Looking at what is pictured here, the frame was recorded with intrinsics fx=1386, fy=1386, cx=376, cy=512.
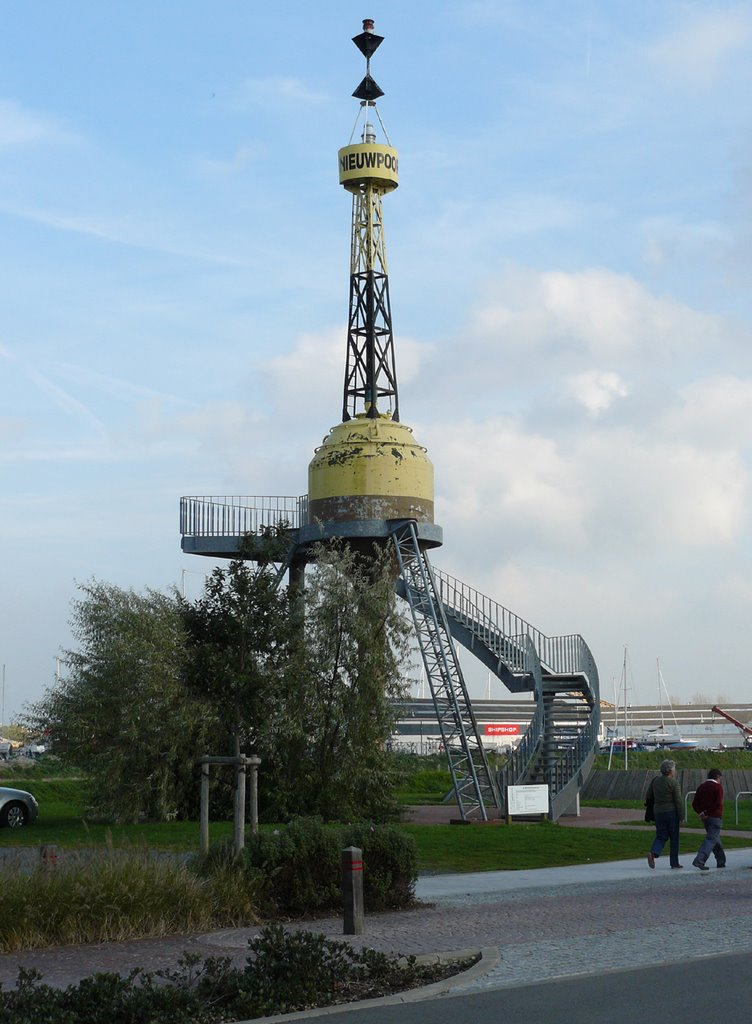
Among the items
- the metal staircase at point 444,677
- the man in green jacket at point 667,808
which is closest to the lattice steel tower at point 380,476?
the metal staircase at point 444,677

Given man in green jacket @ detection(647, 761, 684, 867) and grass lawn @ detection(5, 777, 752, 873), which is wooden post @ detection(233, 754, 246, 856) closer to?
grass lawn @ detection(5, 777, 752, 873)

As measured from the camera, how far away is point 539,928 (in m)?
14.9

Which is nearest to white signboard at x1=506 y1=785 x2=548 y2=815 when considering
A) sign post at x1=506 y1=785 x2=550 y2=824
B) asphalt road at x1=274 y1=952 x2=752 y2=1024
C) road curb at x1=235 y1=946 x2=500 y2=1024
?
sign post at x1=506 y1=785 x2=550 y2=824

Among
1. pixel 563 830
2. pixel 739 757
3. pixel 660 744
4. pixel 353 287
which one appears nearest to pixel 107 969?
pixel 563 830

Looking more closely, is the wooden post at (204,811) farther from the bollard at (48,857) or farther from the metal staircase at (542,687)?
the metal staircase at (542,687)

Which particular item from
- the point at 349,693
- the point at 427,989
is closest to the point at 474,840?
the point at 349,693

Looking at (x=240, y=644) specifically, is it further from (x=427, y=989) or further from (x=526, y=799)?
(x=526, y=799)

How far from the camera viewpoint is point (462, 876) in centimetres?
2048

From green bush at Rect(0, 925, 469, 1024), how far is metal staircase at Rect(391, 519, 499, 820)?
74.2ft

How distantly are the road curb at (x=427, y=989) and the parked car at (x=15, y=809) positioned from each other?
70.1ft

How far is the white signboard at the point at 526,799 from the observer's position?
3150cm

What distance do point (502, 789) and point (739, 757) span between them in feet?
148

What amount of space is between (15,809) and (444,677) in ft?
35.8

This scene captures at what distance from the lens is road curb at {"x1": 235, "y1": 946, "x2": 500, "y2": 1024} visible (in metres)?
10.5
